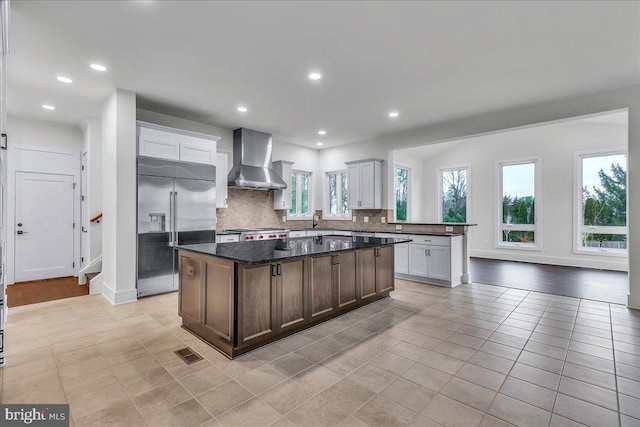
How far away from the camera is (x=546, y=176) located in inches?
296

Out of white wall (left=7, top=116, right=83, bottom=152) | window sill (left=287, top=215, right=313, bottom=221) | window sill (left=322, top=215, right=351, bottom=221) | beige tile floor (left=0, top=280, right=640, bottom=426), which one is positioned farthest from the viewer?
window sill (left=322, top=215, right=351, bottom=221)

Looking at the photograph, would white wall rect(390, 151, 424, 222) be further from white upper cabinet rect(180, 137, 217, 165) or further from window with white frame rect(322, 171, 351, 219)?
white upper cabinet rect(180, 137, 217, 165)

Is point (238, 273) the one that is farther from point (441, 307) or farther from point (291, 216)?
point (291, 216)

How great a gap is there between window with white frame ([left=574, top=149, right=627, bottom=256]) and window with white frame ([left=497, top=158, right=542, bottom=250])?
2.55 feet

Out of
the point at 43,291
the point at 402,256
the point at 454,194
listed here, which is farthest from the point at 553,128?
the point at 43,291

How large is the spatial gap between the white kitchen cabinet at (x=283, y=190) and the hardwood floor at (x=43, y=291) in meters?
3.69

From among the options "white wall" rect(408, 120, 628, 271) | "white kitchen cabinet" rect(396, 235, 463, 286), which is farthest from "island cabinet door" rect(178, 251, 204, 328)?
"white wall" rect(408, 120, 628, 271)

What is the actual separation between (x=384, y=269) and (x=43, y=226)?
601cm

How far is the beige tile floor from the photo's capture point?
1896mm

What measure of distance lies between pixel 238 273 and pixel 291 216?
478 cm

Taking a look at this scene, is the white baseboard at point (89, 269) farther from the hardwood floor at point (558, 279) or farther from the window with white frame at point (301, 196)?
the hardwood floor at point (558, 279)

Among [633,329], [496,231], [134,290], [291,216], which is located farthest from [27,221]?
[496,231]

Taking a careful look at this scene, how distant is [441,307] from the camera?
4035 millimetres

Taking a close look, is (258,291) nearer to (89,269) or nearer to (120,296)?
(120,296)
